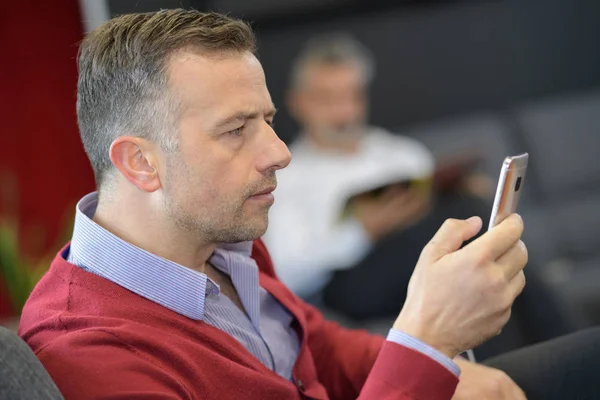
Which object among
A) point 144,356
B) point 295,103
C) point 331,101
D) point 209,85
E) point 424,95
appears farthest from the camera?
point 424,95

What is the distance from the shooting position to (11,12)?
313 cm

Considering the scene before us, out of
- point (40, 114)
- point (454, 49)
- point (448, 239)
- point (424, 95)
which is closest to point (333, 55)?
point (424, 95)

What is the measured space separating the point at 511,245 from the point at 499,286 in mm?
61

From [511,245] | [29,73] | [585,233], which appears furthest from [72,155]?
[511,245]

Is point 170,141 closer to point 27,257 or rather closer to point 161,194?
point 161,194

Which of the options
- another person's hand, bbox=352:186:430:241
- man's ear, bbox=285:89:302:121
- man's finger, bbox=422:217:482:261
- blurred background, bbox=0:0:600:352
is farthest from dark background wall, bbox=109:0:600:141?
man's finger, bbox=422:217:482:261

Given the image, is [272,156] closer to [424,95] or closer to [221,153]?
[221,153]

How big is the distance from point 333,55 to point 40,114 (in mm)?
1220

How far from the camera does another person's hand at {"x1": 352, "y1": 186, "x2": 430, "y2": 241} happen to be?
269cm

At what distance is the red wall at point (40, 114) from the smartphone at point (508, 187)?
2.49 meters

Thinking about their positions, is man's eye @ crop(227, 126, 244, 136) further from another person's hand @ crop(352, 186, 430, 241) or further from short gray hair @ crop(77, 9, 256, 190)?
another person's hand @ crop(352, 186, 430, 241)

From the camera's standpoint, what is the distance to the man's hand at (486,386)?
112 centimetres

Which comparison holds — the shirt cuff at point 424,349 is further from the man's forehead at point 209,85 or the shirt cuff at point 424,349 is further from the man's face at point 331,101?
the man's face at point 331,101

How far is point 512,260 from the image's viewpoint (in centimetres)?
101
